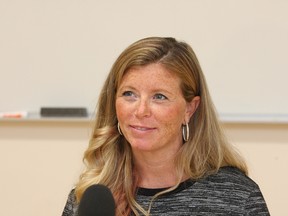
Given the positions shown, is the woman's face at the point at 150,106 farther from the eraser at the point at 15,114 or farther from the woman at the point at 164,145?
the eraser at the point at 15,114

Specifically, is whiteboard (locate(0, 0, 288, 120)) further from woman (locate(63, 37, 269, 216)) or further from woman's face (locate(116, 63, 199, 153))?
woman's face (locate(116, 63, 199, 153))

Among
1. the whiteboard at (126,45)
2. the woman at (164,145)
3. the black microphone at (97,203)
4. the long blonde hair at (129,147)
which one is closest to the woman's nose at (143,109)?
the woman at (164,145)

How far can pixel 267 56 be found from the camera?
2.46 metres

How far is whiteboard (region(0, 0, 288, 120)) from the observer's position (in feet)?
8.05

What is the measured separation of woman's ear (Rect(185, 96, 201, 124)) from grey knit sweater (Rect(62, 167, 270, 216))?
0.22 m

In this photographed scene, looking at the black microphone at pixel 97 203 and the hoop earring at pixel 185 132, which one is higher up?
the black microphone at pixel 97 203

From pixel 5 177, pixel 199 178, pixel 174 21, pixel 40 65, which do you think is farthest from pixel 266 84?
pixel 5 177

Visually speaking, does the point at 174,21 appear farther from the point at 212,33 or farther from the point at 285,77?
the point at 285,77

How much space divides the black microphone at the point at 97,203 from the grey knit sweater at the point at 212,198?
72 centimetres

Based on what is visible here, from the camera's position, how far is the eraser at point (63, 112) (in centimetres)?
256

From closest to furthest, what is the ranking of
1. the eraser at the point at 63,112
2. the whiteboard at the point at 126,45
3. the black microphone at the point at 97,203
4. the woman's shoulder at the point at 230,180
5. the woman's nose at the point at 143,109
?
1. the black microphone at the point at 97,203
2. the woman's nose at the point at 143,109
3. the woman's shoulder at the point at 230,180
4. the whiteboard at the point at 126,45
5. the eraser at the point at 63,112

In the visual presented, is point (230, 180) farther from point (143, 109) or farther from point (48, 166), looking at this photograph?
point (48, 166)

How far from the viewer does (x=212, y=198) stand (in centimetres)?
182

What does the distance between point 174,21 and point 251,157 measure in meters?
0.74
